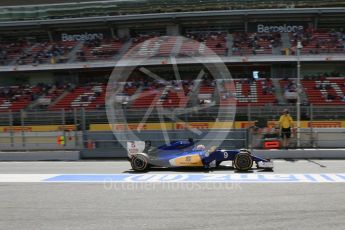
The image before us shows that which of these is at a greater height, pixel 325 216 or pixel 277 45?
pixel 277 45

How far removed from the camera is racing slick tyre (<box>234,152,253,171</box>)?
11344mm

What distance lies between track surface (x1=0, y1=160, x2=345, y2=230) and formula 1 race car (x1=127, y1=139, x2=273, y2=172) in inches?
74.2

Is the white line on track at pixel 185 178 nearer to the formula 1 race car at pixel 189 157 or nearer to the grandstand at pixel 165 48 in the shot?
the formula 1 race car at pixel 189 157

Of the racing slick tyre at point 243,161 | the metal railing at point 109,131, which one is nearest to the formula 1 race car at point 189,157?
the racing slick tyre at point 243,161

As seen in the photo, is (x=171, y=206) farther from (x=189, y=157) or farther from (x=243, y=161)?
(x=243, y=161)

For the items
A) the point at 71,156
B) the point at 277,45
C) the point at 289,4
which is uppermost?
the point at 289,4

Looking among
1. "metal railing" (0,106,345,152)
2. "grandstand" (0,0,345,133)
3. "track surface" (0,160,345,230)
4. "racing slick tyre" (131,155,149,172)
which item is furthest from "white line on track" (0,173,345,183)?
"grandstand" (0,0,345,133)

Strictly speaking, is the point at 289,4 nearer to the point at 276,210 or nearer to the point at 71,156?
the point at 71,156

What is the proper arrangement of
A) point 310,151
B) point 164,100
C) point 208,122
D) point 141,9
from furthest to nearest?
point 141,9
point 164,100
point 208,122
point 310,151

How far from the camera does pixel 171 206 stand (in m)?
7.42

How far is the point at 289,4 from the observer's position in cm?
3709

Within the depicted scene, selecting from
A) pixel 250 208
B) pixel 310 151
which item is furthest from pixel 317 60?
pixel 250 208

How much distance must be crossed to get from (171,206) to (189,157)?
13.4 ft

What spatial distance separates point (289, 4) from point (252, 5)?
3251 mm
